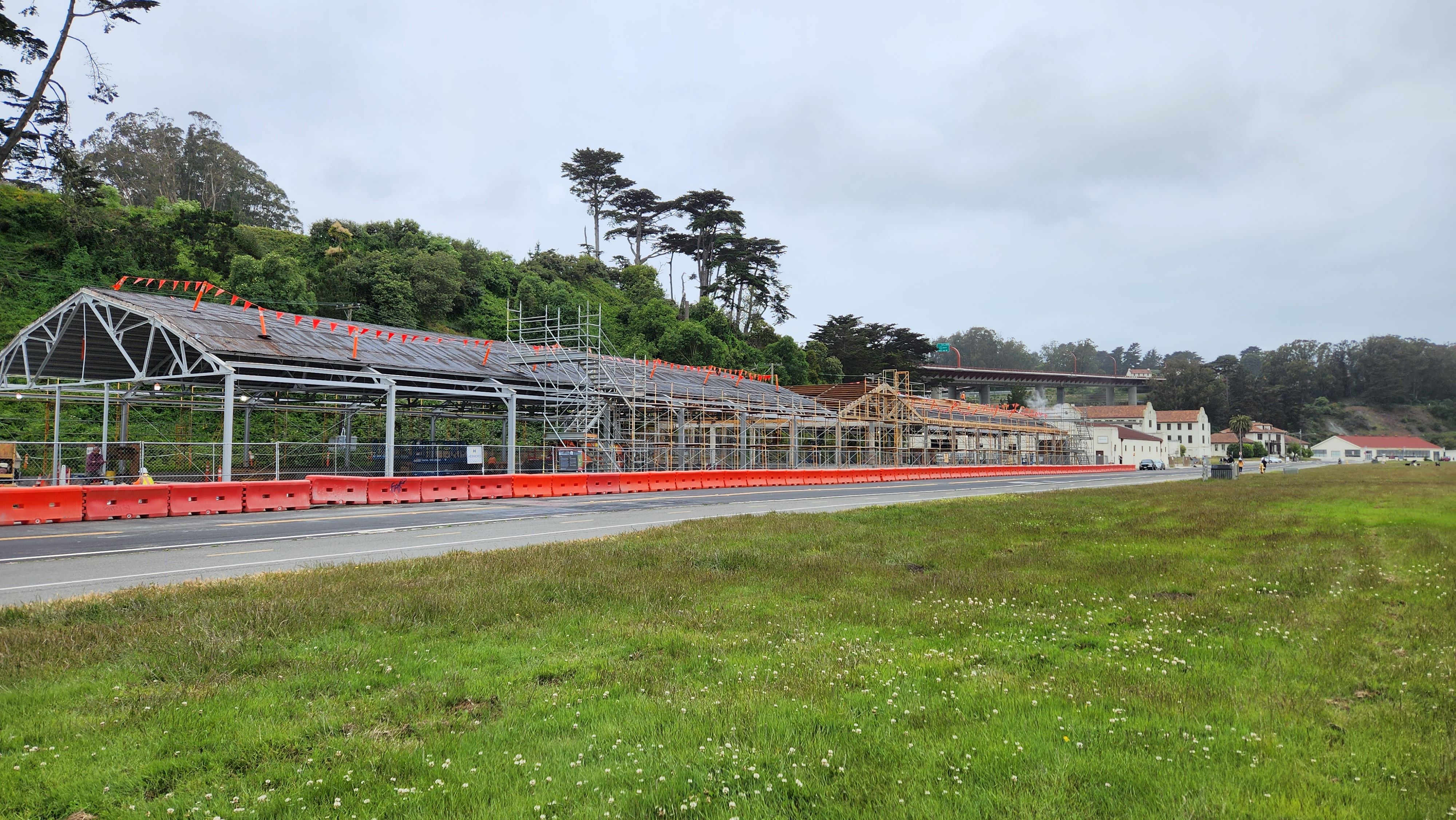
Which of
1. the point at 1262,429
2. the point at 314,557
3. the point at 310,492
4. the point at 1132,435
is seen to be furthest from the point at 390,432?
the point at 1262,429

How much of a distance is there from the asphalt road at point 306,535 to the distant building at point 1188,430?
123 meters

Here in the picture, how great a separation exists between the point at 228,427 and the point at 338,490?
3898mm

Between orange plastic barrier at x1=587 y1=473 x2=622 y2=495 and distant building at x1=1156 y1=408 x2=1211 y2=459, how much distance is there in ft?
402

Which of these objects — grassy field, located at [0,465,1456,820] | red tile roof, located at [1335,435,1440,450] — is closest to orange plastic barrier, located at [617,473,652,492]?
grassy field, located at [0,465,1456,820]

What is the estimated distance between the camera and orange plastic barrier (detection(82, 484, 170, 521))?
748 inches

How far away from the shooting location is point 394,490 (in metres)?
25.1

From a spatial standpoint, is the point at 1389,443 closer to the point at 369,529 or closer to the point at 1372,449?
the point at 1372,449

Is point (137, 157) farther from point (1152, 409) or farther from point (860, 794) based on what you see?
point (1152, 409)

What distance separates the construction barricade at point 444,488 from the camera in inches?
1016

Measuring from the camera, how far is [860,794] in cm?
402

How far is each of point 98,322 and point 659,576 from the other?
2880 centimetres

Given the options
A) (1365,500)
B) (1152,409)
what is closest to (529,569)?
(1365,500)

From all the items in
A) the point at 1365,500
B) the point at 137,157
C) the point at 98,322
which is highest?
the point at 137,157

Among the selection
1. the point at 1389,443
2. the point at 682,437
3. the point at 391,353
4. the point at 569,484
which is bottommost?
the point at 569,484
